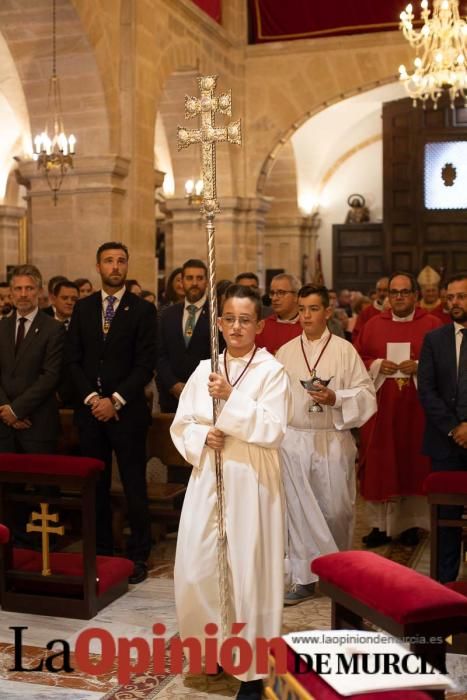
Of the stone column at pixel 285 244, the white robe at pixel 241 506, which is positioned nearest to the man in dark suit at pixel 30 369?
the white robe at pixel 241 506

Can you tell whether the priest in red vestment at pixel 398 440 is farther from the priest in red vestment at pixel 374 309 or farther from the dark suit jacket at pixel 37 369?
the priest in red vestment at pixel 374 309

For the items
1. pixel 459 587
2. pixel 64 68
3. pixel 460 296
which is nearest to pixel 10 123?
pixel 64 68

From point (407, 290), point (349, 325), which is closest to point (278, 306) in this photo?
point (407, 290)

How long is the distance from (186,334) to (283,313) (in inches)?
28.4

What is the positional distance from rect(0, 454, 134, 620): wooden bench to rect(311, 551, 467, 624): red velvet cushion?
175 cm

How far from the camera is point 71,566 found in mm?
5266

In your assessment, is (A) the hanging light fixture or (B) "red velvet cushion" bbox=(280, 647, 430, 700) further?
(A) the hanging light fixture

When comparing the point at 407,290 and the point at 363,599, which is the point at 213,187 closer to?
the point at 363,599

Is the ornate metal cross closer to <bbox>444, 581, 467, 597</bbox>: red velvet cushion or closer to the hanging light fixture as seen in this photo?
<bbox>444, 581, 467, 597</bbox>: red velvet cushion

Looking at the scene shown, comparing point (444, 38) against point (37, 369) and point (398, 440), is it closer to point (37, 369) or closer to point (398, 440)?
point (398, 440)

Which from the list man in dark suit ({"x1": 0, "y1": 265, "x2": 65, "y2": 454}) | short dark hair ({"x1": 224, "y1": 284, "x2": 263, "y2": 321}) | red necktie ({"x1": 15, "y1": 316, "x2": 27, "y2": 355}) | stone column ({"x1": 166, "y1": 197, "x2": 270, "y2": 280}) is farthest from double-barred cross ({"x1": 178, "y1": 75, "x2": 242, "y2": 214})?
stone column ({"x1": 166, "y1": 197, "x2": 270, "y2": 280})

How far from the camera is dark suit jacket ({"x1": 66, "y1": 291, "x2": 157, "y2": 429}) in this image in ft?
18.7

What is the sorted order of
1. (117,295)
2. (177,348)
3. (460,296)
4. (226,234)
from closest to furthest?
(460,296)
(117,295)
(177,348)
(226,234)

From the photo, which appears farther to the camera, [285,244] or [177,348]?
[285,244]
